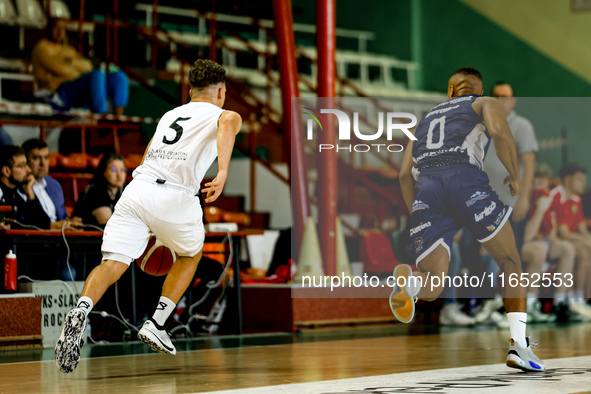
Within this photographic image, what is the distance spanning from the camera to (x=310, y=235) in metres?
8.40

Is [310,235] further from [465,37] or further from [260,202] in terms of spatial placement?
[465,37]

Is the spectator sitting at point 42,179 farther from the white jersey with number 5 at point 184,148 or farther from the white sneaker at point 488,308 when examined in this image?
the white sneaker at point 488,308

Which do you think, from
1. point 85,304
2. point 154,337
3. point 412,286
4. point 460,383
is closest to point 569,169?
point 412,286

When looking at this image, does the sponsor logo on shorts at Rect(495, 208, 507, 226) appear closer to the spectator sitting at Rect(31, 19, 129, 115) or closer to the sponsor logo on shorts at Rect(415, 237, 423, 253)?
the sponsor logo on shorts at Rect(415, 237, 423, 253)

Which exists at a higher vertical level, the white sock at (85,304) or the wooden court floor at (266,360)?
the white sock at (85,304)

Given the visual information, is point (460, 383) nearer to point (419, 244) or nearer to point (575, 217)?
point (419, 244)

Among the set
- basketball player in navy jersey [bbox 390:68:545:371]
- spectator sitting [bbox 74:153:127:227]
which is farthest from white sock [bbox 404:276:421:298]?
spectator sitting [bbox 74:153:127:227]

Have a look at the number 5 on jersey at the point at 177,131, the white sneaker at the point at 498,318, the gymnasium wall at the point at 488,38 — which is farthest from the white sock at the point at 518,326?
the gymnasium wall at the point at 488,38

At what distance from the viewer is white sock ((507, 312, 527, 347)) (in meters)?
4.52

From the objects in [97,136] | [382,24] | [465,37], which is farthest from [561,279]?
[382,24]

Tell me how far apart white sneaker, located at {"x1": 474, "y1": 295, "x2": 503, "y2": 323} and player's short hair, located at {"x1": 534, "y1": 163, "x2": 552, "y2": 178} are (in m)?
1.33

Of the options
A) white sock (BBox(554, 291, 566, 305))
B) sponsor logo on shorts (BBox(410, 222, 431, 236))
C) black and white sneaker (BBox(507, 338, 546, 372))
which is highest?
sponsor logo on shorts (BBox(410, 222, 431, 236))

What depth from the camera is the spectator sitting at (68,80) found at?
33.6 ft

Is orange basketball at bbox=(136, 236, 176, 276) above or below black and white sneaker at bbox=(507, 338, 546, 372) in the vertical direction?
above
